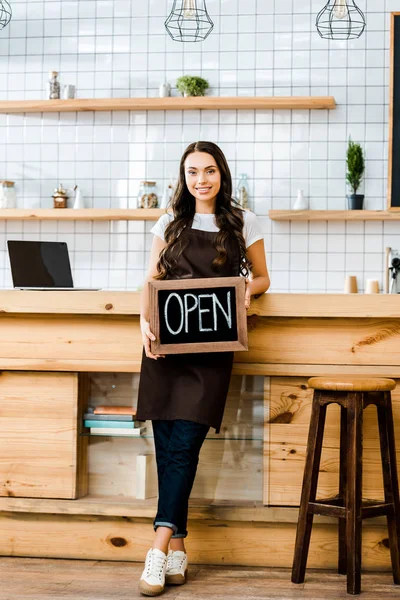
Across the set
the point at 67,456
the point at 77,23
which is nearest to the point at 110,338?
the point at 67,456

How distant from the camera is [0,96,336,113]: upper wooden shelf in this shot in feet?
15.0

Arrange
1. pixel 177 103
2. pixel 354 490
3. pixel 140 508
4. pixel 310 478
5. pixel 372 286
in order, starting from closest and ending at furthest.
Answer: pixel 354 490, pixel 310 478, pixel 140 508, pixel 372 286, pixel 177 103

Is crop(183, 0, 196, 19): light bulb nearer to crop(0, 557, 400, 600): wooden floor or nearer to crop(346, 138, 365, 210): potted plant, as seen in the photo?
crop(346, 138, 365, 210): potted plant

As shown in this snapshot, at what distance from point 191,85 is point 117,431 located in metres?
2.38

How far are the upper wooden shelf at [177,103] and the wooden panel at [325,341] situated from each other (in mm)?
2047

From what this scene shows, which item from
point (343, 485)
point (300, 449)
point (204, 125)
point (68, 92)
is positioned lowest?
point (343, 485)

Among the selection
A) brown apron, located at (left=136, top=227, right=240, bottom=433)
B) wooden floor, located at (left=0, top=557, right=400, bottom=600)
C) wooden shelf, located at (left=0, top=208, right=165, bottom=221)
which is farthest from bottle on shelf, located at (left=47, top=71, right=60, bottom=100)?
wooden floor, located at (left=0, top=557, right=400, bottom=600)

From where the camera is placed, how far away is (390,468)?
107 inches

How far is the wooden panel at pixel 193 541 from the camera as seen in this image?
2920mm

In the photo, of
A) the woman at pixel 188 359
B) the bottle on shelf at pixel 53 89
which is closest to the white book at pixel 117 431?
the woman at pixel 188 359

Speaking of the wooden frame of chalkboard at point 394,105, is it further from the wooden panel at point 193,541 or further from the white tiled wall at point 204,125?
the wooden panel at point 193,541

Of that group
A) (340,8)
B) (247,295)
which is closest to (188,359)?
(247,295)

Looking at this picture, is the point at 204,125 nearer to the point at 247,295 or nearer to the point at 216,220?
the point at 216,220

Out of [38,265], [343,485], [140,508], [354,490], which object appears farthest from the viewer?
[38,265]
